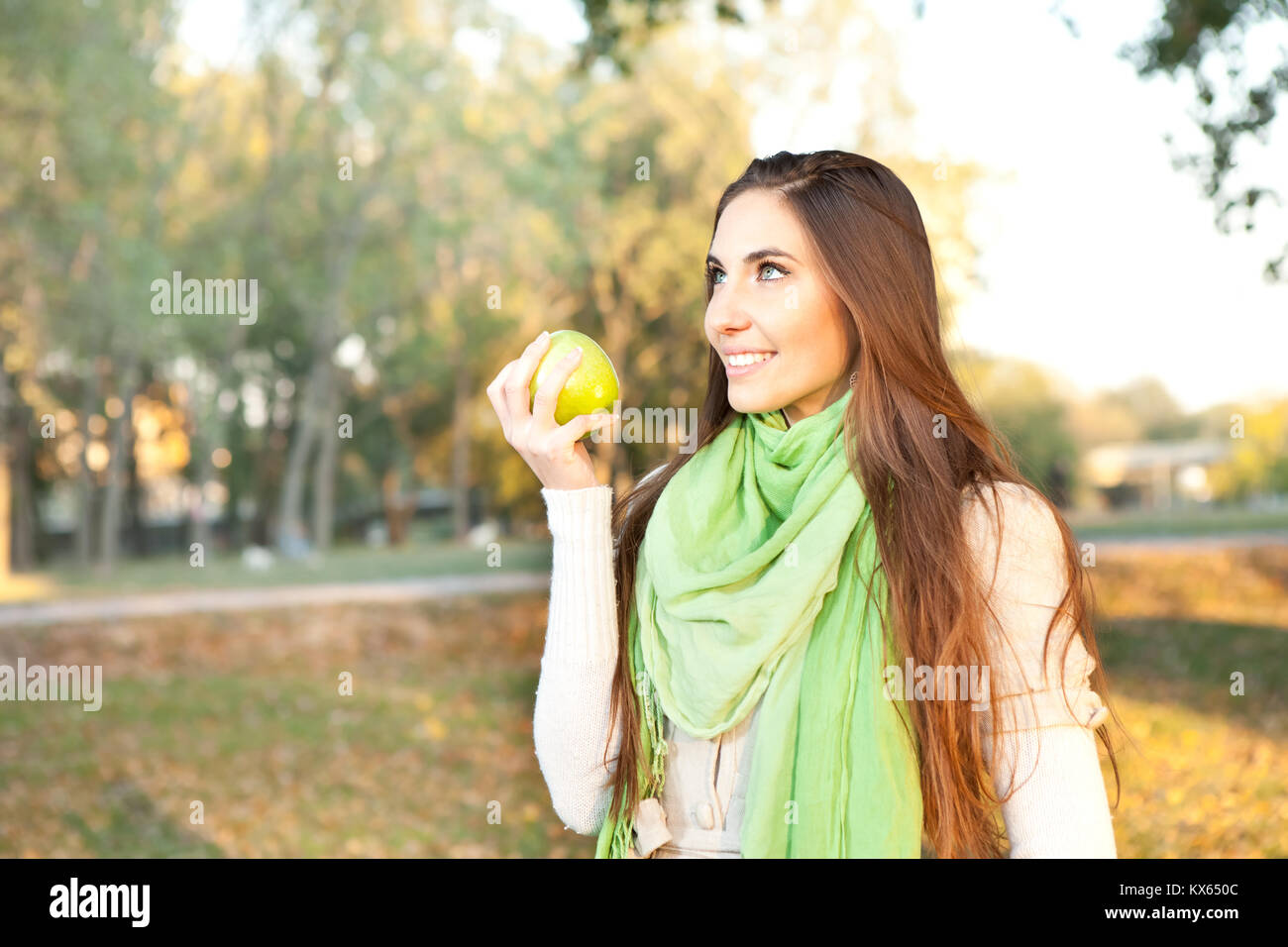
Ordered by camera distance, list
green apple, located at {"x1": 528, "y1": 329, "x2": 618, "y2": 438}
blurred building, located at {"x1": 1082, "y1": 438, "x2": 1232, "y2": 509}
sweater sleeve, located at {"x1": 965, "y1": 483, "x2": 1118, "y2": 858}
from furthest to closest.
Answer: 1. blurred building, located at {"x1": 1082, "y1": 438, "x2": 1232, "y2": 509}
2. green apple, located at {"x1": 528, "y1": 329, "x2": 618, "y2": 438}
3. sweater sleeve, located at {"x1": 965, "y1": 483, "x2": 1118, "y2": 858}

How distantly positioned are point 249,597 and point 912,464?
16014 millimetres

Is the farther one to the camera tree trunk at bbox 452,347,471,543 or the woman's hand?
tree trunk at bbox 452,347,471,543

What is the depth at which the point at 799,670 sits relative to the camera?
A: 2.26 m

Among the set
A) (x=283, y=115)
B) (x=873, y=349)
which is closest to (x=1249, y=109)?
(x=873, y=349)

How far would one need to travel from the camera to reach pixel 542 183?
2473cm

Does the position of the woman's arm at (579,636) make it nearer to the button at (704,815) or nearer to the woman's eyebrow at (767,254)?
the button at (704,815)

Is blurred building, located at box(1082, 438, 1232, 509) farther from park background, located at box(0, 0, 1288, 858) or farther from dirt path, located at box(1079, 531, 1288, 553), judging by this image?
dirt path, located at box(1079, 531, 1288, 553)

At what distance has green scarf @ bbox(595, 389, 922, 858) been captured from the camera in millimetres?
2197

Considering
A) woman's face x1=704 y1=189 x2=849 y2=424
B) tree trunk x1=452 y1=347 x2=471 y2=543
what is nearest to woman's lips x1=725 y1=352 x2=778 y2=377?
woman's face x1=704 y1=189 x2=849 y2=424

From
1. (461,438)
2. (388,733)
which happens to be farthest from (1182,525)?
(461,438)

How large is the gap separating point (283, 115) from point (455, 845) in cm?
2150

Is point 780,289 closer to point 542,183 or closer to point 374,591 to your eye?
point 374,591

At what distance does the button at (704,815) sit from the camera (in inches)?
88.7
